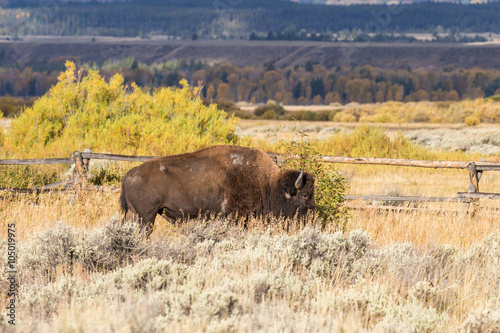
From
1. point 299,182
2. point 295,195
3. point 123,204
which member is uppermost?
point 299,182

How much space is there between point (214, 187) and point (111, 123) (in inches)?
408

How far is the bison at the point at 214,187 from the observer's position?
6.95 metres

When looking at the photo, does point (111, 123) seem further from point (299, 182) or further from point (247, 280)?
point (247, 280)

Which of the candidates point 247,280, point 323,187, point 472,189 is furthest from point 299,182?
point 472,189

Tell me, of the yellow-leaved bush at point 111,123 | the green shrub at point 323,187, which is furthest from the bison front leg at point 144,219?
the yellow-leaved bush at point 111,123

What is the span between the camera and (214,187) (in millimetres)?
7141

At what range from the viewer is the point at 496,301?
5539mm

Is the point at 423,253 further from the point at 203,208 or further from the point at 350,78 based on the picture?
the point at 350,78

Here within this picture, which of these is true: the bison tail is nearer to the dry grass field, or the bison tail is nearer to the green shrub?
the dry grass field

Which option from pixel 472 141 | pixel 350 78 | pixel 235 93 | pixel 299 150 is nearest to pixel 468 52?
pixel 350 78

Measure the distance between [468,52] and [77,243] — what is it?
179153 mm

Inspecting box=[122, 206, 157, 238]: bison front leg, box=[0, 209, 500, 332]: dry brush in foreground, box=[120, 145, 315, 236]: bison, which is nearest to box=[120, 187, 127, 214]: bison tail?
box=[120, 145, 315, 236]: bison

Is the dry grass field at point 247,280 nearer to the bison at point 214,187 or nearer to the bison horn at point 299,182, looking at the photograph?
the bison at point 214,187

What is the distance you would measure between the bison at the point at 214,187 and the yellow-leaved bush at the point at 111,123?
7.80 metres
